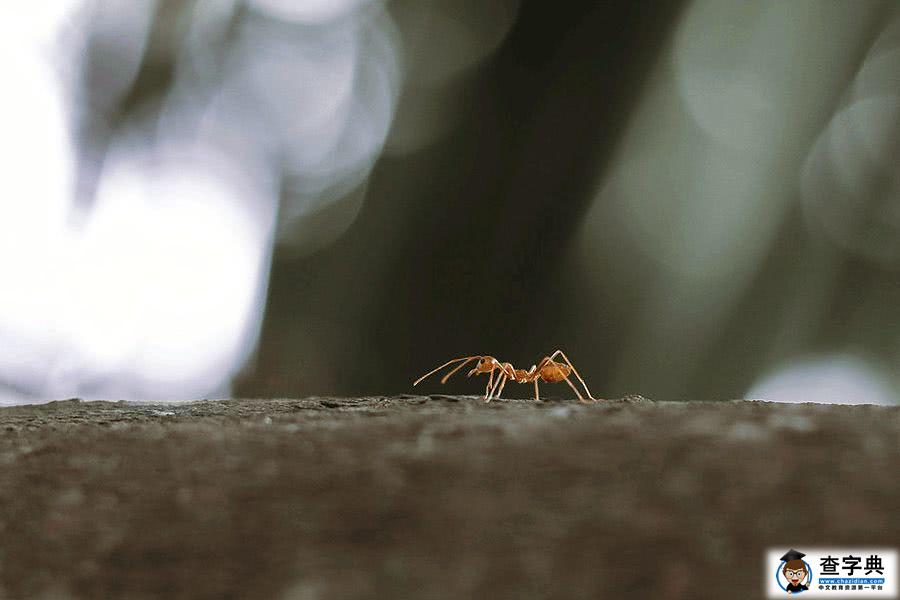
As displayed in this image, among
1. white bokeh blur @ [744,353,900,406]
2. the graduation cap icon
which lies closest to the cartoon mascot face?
the graduation cap icon

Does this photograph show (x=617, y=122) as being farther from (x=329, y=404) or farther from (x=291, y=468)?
(x=291, y=468)

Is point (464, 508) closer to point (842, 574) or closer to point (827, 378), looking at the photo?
point (842, 574)

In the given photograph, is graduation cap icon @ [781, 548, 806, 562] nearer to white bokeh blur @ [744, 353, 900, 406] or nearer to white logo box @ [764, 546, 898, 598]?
white logo box @ [764, 546, 898, 598]

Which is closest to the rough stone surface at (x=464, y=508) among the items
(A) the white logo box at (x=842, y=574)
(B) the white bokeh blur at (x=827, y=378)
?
(A) the white logo box at (x=842, y=574)

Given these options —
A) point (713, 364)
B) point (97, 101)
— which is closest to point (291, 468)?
point (713, 364)

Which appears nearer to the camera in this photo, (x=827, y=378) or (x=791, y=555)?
(x=791, y=555)

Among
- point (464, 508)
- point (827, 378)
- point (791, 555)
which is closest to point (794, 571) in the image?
point (791, 555)

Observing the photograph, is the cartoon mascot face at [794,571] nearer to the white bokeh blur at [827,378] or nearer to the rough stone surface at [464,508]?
the rough stone surface at [464,508]
